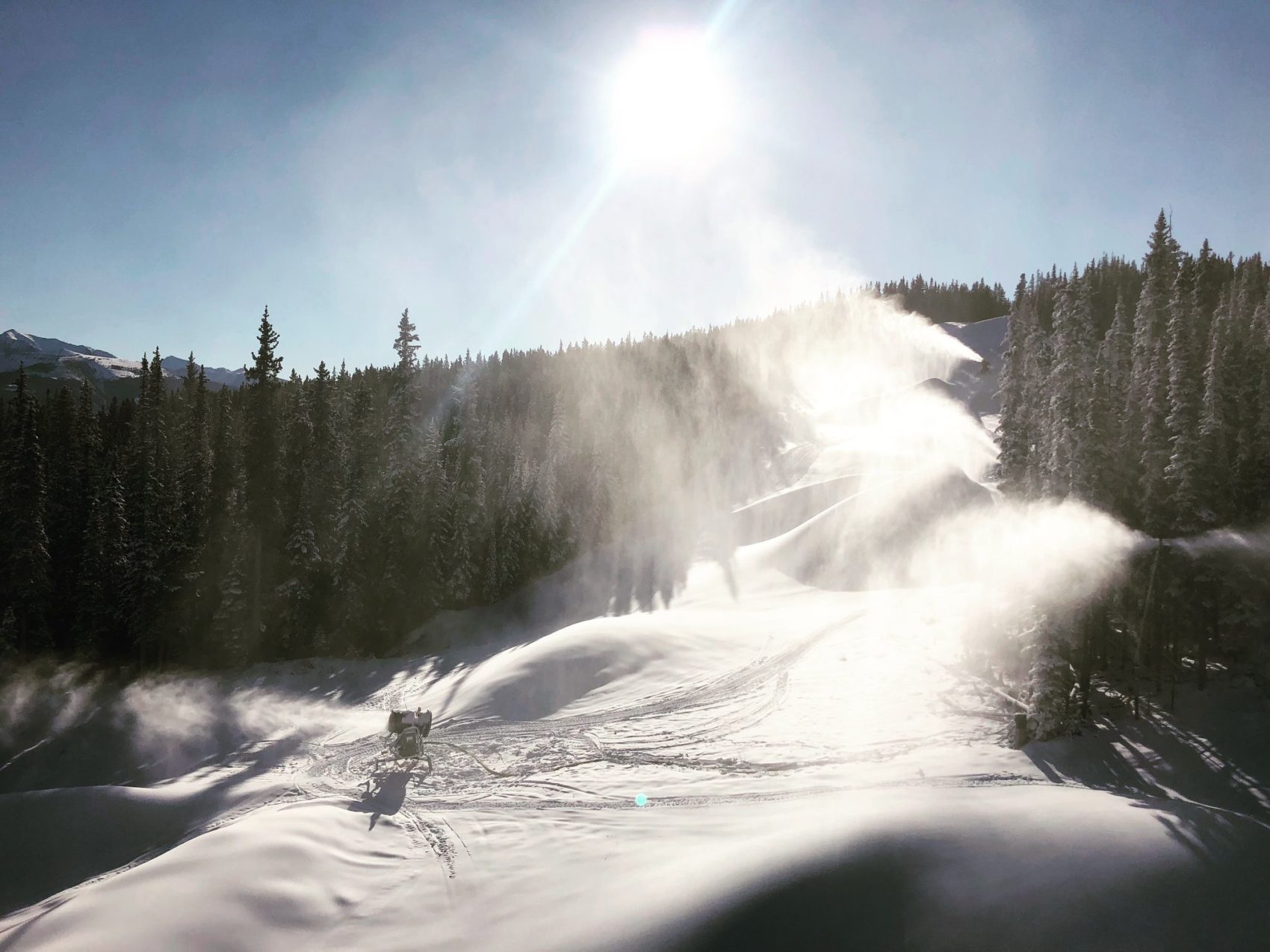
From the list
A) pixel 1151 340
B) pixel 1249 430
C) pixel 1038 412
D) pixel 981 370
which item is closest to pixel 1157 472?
pixel 1038 412

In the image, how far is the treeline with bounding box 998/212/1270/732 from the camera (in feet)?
78.1

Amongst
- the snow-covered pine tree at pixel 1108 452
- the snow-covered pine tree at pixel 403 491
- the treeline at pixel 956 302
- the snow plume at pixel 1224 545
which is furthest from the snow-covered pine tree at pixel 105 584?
the treeline at pixel 956 302

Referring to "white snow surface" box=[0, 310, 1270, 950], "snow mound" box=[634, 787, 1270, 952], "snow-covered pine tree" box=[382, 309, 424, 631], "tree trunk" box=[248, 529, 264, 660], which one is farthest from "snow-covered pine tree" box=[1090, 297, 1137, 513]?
"tree trunk" box=[248, 529, 264, 660]

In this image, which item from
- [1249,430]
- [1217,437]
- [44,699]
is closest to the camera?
[1217,437]

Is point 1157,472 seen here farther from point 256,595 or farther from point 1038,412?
point 256,595

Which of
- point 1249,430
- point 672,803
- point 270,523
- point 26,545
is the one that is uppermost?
point 1249,430

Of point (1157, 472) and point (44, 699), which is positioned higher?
point (1157, 472)

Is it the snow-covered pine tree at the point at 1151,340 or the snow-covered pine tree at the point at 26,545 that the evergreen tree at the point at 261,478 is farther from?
the snow-covered pine tree at the point at 1151,340

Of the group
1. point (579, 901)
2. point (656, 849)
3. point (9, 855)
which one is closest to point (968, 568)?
point (656, 849)

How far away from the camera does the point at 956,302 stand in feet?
487

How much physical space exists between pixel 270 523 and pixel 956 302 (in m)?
152

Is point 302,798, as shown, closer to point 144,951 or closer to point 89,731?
point 144,951

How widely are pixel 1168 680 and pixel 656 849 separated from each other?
78.4 feet

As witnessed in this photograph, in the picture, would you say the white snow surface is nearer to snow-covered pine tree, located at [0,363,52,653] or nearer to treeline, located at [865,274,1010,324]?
snow-covered pine tree, located at [0,363,52,653]
